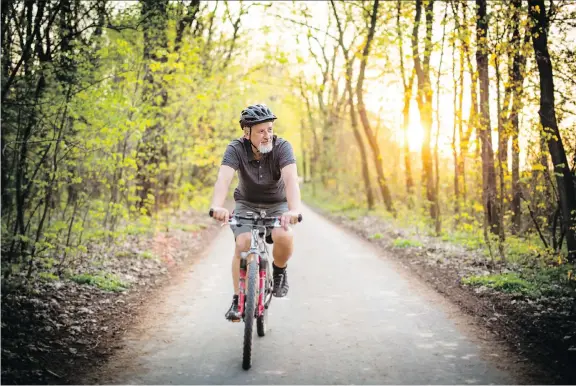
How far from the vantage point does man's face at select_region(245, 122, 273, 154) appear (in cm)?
516

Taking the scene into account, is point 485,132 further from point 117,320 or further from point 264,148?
point 117,320

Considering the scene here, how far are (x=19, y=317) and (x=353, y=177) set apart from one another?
950 inches

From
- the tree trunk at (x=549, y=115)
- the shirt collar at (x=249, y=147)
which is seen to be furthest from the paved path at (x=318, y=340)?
the tree trunk at (x=549, y=115)

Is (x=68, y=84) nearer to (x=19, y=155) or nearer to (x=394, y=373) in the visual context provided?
(x=19, y=155)

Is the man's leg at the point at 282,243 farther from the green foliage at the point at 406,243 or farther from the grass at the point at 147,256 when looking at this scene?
the green foliage at the point at 406,243

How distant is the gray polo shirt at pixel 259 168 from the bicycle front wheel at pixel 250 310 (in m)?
A: 0.85

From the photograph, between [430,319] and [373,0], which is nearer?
[430,319]

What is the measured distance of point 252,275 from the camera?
15.8ft

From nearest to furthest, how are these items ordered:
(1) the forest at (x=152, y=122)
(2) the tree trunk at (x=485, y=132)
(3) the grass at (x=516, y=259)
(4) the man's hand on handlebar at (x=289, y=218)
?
1. (4) the man's hand on handlebar at (x=289, y=218)
2. (1) the forest at (x=152, y=122)
3. (3) the grass at (x=516, y=259)
4. (2) the tree trunk at (x=485, y=132)

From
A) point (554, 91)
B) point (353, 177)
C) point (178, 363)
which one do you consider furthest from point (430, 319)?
point (353, 177)

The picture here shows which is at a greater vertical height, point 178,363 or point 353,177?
point 353,177

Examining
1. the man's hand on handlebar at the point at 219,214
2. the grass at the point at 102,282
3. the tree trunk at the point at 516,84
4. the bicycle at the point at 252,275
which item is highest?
the tree trunk at the point at 516,84

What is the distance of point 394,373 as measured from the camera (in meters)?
4.57

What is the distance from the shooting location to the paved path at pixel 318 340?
453cm
